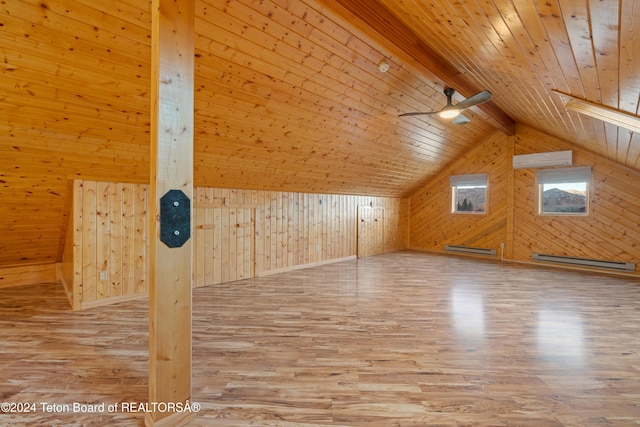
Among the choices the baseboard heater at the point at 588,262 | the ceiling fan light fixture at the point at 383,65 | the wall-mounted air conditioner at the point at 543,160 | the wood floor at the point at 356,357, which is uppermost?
the ceiling fan light fixture at the point at 383,65

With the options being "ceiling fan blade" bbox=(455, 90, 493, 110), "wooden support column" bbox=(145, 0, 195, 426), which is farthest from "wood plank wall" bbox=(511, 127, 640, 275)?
"wooden support column" bbox=(145, 0, 195, 426)

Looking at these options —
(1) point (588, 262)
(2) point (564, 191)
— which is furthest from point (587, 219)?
(1) point (588, 262)

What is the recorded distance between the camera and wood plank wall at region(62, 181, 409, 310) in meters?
3.67

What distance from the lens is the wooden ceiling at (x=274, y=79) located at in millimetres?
1997

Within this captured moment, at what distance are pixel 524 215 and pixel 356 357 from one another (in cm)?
610

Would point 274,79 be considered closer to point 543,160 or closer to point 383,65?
point 383,65

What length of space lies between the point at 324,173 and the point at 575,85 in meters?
3.62

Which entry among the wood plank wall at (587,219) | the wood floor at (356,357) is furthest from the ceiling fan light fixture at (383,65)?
the wood plank wall at (587,219)

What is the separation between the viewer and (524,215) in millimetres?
6672

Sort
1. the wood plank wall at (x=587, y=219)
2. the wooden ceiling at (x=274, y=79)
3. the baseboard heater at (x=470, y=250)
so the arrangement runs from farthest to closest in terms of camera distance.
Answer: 1. the baseboard heater at (x=470, y=250)
2. the wood plank wall at (x=587, y=219)
3. the wooden ceiling at (x=274, y=79)

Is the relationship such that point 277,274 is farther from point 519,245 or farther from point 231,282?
point 519,245

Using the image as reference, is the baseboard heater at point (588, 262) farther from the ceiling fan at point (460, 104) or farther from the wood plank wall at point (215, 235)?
the ceiling fan at point (460, 104)

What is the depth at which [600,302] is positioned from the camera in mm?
3908

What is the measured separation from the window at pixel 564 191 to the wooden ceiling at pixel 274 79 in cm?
98
